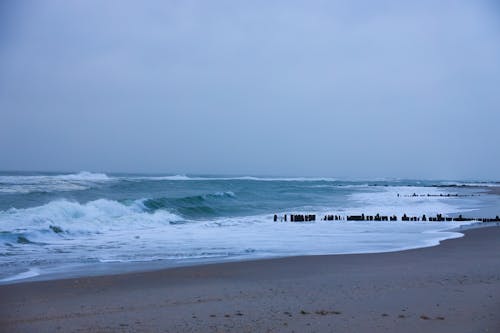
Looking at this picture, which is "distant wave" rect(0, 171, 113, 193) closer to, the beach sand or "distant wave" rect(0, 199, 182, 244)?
"distant wave" rect(0, 199, 182, 244)

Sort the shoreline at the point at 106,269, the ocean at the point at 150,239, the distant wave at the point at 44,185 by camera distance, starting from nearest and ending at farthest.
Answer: the shoreline at the point at 106,269
the ocean at the point at 150,239
the distant wave at the point at 44,185

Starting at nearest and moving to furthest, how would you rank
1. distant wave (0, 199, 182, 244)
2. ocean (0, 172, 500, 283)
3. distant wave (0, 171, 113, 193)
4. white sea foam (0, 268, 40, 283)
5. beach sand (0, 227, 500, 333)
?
beach sand (0, 227, 500, 333), white sea foam (0, 268, 40, 283), ocean (0, 172, 500, 283), distant wave (0, 199, 182, 244), distant wave (0, 171, 113, 193)

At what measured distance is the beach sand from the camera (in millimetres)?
5816

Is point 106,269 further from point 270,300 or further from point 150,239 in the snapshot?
point 150,239

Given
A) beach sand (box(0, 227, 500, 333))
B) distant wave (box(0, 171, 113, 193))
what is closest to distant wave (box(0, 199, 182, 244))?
beach sand (box(0, 227, 500, 333))

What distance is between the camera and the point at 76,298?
722 cm

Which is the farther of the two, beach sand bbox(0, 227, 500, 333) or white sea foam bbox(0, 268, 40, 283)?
white sea foam bbox(0, 268, 40, 283)

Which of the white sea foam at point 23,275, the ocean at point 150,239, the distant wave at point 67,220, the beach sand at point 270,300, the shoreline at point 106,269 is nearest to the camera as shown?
the beach sand at point 270,300

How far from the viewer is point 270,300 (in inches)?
281

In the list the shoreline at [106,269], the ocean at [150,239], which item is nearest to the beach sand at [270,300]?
the shoreline at [106,269]

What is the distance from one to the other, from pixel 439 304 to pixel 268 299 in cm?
252

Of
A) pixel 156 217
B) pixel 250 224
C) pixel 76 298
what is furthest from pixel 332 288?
pixel 156 217

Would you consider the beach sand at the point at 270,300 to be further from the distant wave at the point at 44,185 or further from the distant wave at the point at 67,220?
A: the distant wave at the point at 44,185

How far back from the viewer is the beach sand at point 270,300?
5816mm
